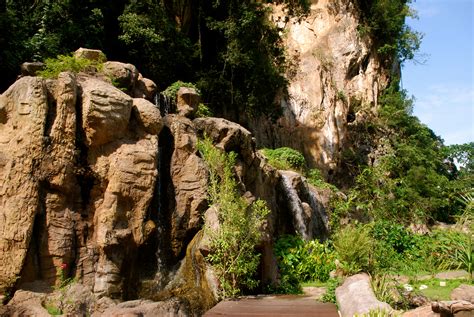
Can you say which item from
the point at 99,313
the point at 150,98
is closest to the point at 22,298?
the point at 99,313

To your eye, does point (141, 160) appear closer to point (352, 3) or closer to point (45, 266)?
point (45, 266)

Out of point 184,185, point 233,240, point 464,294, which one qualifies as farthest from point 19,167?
point 464,294

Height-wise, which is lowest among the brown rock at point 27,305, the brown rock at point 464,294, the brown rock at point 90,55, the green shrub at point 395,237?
the brown rock at point 464,294

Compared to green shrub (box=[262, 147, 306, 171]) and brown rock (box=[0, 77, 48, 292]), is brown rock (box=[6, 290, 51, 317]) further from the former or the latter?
green shrub (box=[262, 147, 306, 171])

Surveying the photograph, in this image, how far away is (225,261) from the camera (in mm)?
9000

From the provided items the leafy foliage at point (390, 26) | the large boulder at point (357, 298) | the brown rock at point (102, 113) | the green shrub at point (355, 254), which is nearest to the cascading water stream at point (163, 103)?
the brown rock at point (102, 113)

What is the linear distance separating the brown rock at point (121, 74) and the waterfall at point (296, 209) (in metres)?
6.47

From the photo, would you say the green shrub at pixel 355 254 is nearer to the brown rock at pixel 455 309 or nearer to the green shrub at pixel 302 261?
the brown rock at pixel 455 309

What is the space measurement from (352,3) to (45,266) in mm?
26890

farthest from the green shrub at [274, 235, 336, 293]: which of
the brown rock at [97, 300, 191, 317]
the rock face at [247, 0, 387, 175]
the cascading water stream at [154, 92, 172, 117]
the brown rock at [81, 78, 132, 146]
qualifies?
the rock face at [247, 0, 387, 175]

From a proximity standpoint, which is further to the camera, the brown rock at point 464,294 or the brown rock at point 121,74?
the brown rock at point 121,74

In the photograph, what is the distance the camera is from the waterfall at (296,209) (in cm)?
1545

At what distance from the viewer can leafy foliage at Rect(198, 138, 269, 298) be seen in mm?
8938

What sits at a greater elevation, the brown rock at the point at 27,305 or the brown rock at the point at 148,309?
the brown rock at the point at 27,305
